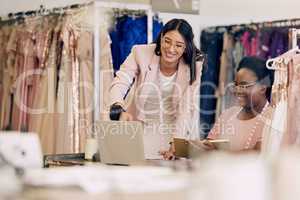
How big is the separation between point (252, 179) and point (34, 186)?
0.41 meters

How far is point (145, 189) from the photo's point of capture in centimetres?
104

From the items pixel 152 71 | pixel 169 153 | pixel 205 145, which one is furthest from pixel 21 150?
pixel 152 71

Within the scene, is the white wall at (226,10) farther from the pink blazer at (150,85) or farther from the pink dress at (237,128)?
the pink dress at (237,128)

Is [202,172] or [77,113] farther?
[77,113]

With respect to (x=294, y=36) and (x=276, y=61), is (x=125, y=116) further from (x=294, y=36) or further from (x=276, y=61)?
(x=294, y=36)

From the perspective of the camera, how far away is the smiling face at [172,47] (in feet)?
11.9

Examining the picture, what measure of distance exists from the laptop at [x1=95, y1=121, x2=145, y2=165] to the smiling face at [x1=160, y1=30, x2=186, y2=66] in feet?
2.52

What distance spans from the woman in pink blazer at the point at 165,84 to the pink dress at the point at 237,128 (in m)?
0.15

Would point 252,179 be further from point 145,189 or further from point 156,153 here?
point 156,153

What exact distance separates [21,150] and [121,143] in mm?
1740

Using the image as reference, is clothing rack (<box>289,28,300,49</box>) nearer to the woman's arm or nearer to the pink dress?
the pink dress

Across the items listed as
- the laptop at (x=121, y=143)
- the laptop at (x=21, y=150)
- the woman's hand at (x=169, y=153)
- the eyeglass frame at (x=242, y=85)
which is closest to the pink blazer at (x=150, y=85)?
the woman's hand at (x=169, y=153)

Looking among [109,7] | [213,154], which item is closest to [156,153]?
[109,7]

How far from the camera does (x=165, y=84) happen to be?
3650 mm
